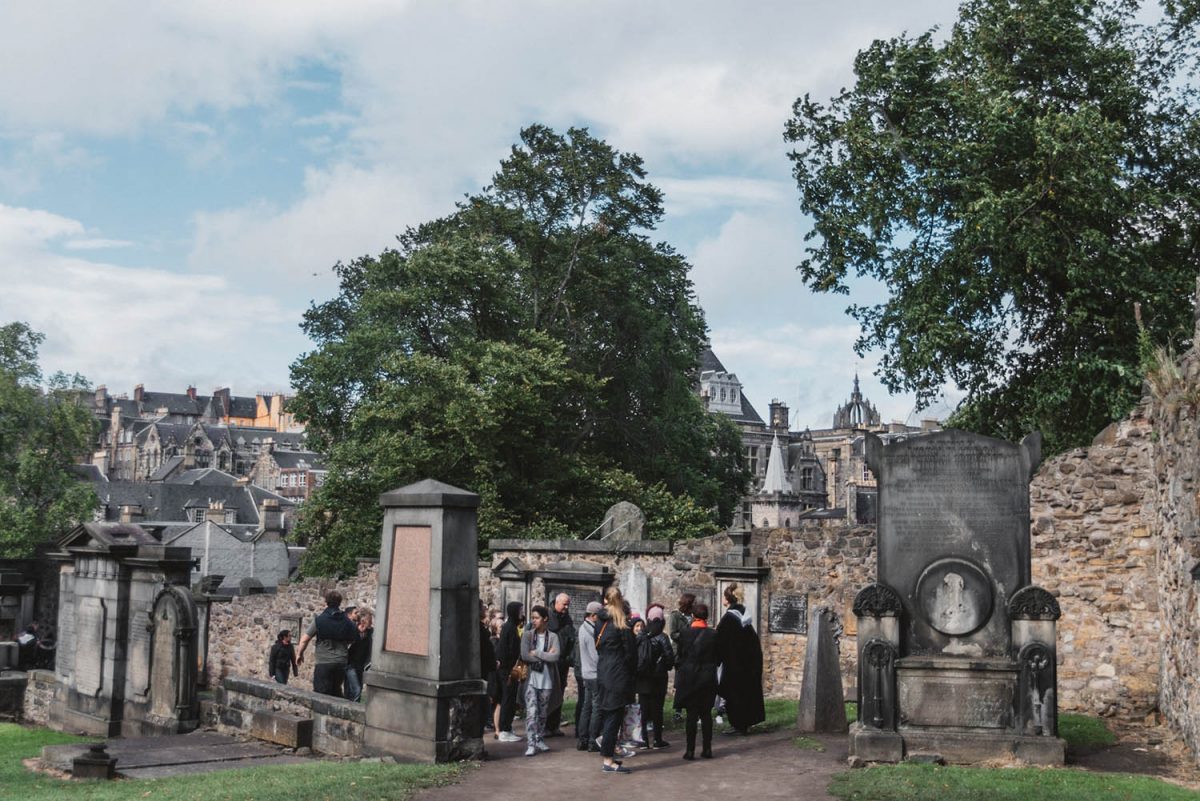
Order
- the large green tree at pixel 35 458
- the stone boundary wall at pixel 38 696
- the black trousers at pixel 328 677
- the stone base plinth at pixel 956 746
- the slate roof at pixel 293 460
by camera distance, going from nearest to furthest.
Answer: the stone base plinth at pixel 956 746 → the black trousers at pixel 328 677 → the stone boundary wall at pixel 38 696 → the large green tree at pixel 35 458 → the slate roof at pixel 293 460

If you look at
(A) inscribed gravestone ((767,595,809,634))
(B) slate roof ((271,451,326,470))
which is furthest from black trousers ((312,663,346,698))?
(B) slate roof ((271,451,326,470))

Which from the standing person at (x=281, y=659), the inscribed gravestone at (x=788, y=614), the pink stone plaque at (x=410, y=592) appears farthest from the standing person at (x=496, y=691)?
the standing person at (x=281, y=659)

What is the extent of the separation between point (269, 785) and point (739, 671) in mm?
5497

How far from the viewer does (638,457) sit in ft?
121

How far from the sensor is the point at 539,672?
11.8 m

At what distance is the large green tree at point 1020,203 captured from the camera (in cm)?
2053

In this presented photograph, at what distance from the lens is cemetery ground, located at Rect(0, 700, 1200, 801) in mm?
9109

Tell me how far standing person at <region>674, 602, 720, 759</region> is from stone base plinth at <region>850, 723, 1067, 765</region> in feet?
4.49

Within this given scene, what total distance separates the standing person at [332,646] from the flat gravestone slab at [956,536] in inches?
→ 265

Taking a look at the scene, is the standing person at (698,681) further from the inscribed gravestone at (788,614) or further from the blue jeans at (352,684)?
the inscribed gravestone at (788,614)

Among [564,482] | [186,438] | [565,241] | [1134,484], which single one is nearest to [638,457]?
[564,482]

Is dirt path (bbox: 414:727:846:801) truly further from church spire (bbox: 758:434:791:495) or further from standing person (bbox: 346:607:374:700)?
church spire (bbox: 758:434:791:495)

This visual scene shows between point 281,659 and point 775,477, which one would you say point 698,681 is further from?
point 775,477

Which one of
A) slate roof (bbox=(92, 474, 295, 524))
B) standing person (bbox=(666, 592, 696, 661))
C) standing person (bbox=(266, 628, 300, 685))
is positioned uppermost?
slate roof (bbox=(92, 474, 295, 524))
